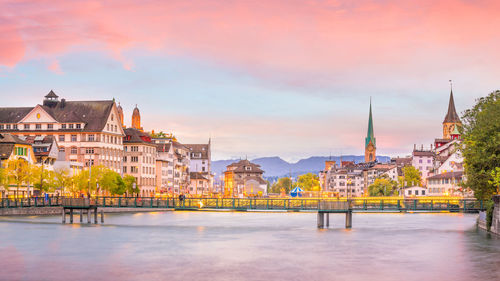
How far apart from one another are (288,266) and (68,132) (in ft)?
406

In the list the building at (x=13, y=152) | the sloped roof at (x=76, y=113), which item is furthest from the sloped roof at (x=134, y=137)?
the building at (x=13, y=152)

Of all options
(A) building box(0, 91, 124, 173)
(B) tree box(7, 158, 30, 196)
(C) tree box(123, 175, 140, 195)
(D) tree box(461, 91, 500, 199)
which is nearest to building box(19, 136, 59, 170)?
(C) tree box(123, 175, 140, 195)

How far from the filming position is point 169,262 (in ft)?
175

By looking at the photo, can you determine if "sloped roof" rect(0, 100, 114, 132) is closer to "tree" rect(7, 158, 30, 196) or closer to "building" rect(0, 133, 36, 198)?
"building" rect(0, 133, 36, 198)

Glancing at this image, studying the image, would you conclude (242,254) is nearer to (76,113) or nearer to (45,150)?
(45,150)

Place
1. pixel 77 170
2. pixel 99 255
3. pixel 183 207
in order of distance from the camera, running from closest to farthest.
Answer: pixel 99 255 → pixel 183 207 → pixel 77 170

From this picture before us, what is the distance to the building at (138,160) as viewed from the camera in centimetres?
18338

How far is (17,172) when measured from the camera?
11594 cm

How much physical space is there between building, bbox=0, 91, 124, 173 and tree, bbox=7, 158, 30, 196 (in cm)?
4670

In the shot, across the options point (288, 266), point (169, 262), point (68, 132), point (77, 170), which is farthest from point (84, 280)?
point (68, 132)

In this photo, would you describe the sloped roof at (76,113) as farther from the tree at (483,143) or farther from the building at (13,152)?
the tree at (483,143)

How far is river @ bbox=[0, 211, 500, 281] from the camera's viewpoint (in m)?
47.6

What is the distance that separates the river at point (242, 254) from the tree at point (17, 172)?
30486 mm

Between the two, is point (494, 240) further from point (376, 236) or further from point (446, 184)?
point (446, 184)
